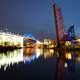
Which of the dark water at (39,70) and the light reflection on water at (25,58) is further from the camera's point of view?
the light reflection on water at (25,58)

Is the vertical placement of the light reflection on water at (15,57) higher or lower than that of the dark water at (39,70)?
higher

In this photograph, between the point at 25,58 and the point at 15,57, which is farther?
the point at 15,57

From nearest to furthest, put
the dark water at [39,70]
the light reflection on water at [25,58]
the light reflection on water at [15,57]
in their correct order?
the dark water at [39,70], the light reflection on water at [25,58], the light reflection on water at [15,57]

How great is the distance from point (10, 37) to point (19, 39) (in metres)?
8.90

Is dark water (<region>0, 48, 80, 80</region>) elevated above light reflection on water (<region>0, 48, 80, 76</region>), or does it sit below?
below

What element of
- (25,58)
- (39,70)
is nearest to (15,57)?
(25,58)

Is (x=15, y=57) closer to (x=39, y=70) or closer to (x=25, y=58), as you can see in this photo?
(x=25, y=58)

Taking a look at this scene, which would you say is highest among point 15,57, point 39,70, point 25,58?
point 15,57

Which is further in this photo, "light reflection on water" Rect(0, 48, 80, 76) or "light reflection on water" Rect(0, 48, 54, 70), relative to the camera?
"light reflection on water" Rect(0, 48, 54, 70)

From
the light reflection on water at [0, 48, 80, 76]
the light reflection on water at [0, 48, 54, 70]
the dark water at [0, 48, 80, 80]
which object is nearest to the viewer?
the dark water at [0, 48, 80, 80]

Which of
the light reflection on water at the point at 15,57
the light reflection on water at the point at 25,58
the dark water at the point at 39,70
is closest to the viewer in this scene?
the dark water at the point at 39,70

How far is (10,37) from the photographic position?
293 ft

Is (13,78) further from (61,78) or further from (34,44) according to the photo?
(34,44)

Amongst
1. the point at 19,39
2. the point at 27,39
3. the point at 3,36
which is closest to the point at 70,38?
the point at 3,36
